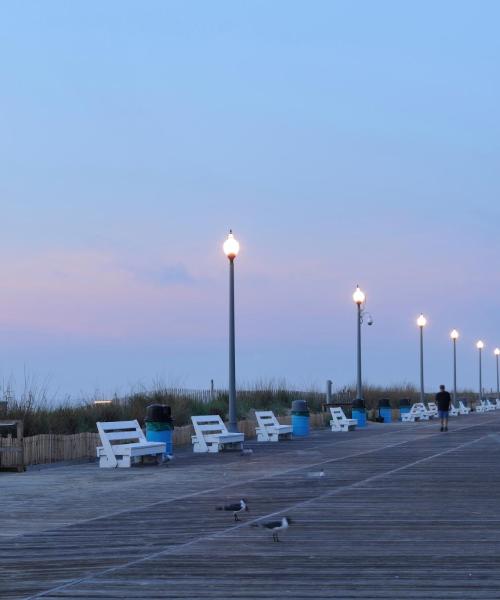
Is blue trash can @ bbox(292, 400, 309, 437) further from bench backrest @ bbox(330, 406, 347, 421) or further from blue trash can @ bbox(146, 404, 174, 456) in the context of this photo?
blue trash can @ bbox(146, 404, 174, 456)

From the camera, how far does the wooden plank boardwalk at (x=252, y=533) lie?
905cm

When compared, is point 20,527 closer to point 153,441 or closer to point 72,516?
point 72,516

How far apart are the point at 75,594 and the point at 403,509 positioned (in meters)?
6.45

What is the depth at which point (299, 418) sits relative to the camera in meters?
37.5

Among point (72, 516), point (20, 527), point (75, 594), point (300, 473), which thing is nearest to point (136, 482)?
point (300, 473)

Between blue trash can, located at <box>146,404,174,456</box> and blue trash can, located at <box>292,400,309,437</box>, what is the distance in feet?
42.3

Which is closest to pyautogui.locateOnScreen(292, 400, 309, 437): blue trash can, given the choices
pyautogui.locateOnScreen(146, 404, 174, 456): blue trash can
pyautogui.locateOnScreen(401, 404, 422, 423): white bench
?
pyautogui.locateOnScreen(146, 404, 174, 456): blue trash can

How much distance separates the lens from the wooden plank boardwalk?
9047mm

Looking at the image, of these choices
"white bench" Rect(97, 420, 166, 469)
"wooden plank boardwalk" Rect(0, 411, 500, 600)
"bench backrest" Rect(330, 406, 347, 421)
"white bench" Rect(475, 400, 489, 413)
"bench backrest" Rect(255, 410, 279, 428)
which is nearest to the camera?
"wooden plank boardwalk" Rect(0, 411, 500, 600)

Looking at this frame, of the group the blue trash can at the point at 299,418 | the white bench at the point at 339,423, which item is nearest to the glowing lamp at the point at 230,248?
the blue trash can at the point at 299,418

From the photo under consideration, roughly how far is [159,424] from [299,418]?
44.3 ft

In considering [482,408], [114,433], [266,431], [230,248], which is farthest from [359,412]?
[482,408]

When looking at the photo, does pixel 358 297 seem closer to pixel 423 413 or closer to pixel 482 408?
pixel 423 413

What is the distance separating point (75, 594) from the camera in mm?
8727
